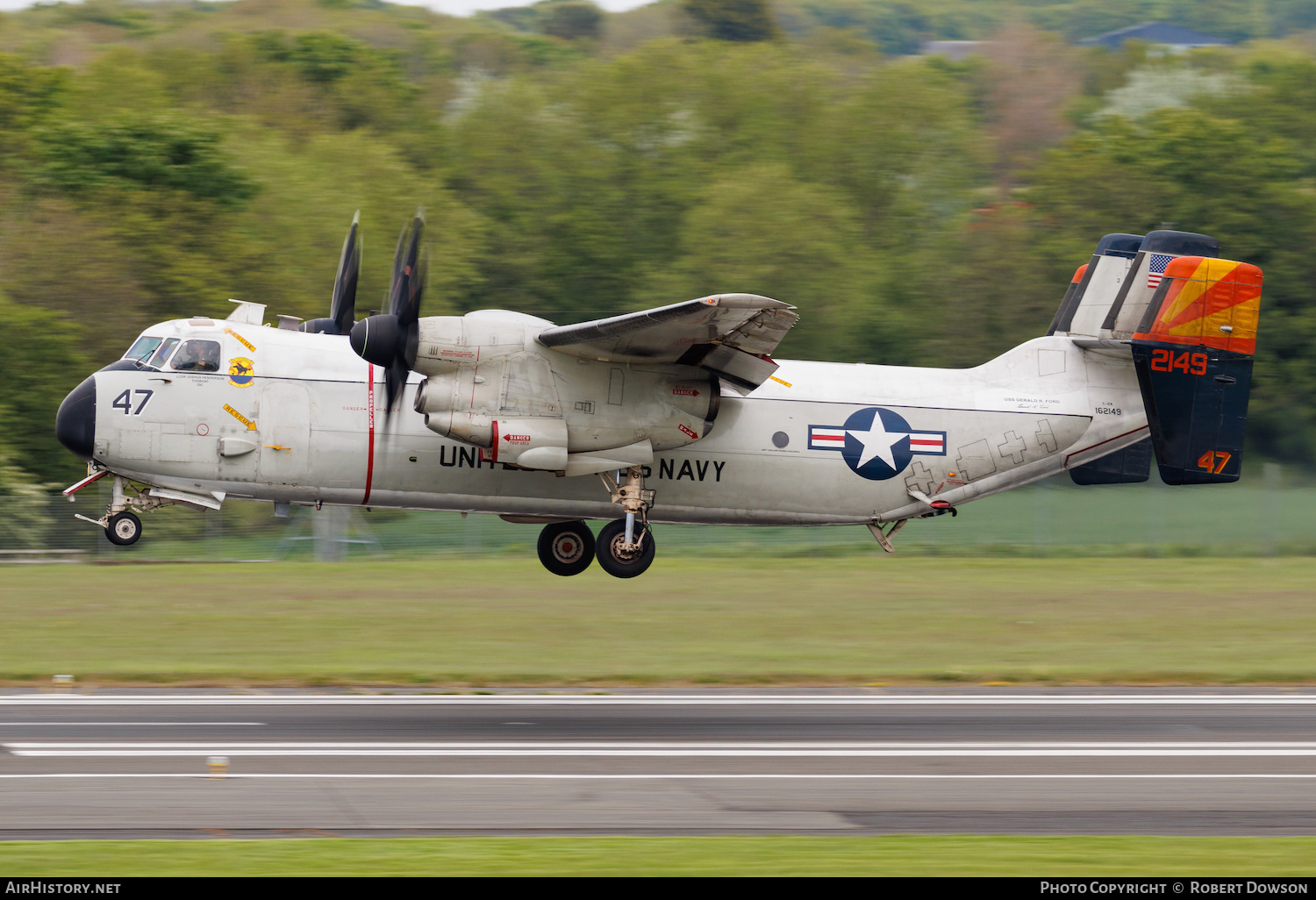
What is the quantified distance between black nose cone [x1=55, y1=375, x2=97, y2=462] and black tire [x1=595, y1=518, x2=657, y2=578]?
7.49 metres

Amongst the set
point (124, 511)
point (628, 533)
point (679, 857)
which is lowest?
point (679, 857)

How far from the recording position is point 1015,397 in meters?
23.1

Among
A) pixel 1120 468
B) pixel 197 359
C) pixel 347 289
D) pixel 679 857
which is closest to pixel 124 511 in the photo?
pixel 197 359

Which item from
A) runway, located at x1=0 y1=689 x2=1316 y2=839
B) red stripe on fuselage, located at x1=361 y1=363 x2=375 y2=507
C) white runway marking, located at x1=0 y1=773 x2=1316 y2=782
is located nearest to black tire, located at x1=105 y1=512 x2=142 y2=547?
runway, located at x1=0 y1=689 x2=1316 y2=839

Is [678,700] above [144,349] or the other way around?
the other way around

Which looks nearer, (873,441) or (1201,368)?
(873,441)

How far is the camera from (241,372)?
21.2 meters

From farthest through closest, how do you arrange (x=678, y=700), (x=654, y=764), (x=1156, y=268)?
(x=678, y=700) → (x=1156, y=268) → (x=654, y=764)

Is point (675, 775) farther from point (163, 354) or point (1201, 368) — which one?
point (1201, 368)

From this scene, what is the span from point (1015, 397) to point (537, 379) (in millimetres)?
7664

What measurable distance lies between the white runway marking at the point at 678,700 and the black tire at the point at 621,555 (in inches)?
92.8

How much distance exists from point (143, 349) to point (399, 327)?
13.4ft

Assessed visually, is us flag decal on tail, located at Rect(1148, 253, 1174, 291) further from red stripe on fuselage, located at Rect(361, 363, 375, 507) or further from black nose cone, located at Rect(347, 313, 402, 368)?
red stripe on fuselage, located at Rect(361, 363, 375, 507)

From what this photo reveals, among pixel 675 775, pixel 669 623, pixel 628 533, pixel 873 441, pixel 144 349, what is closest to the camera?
pixel 675 775
